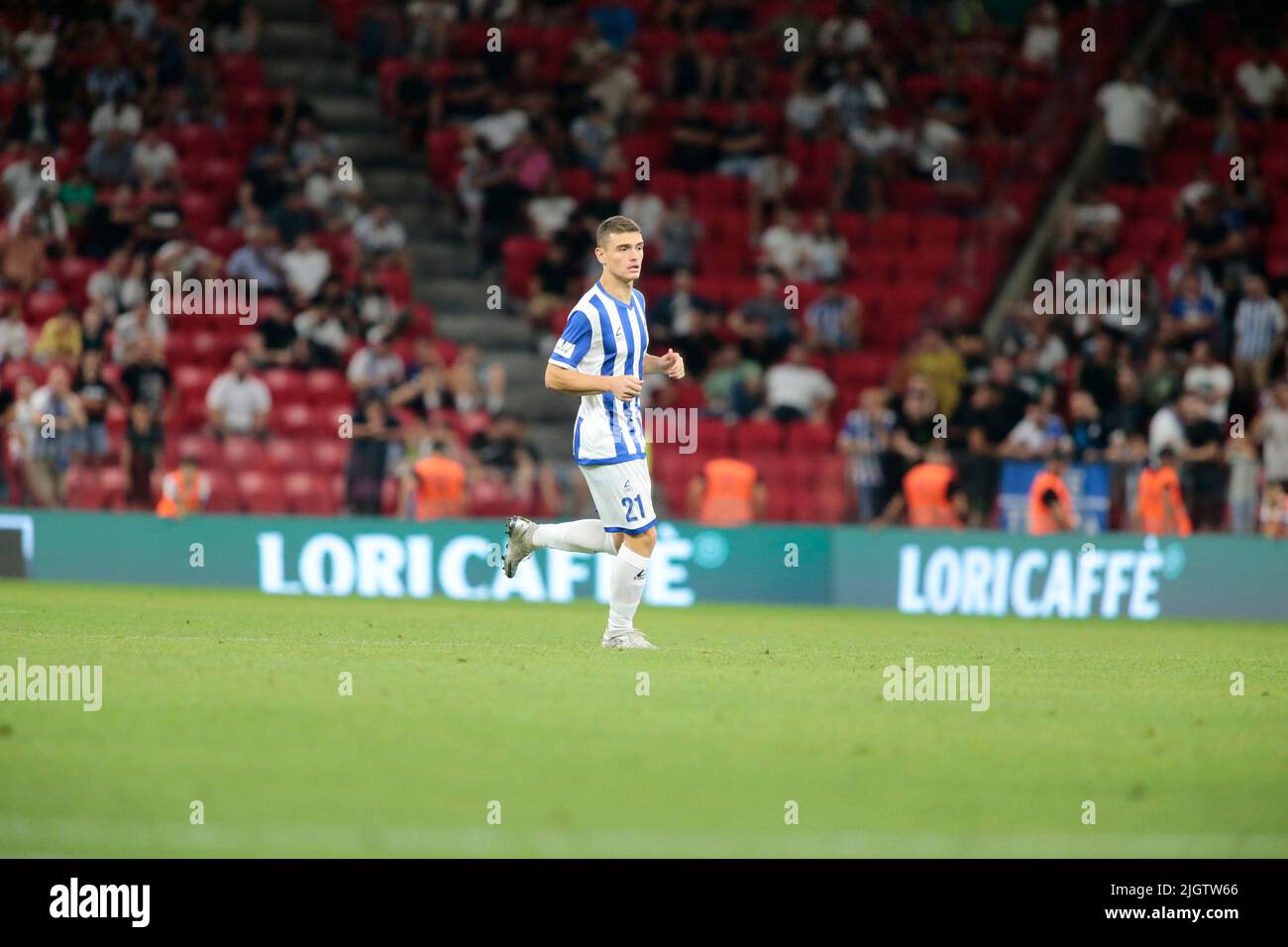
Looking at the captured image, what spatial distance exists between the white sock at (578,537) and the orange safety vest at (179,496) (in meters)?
7.92

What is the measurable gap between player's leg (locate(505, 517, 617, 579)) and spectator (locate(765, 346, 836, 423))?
927 cm

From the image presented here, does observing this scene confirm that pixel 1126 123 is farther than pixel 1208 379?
Yes

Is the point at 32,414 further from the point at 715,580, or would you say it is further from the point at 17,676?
the point at 17,676

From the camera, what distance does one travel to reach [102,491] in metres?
19.8

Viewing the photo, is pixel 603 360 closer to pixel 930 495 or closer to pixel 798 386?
pixel 930 495

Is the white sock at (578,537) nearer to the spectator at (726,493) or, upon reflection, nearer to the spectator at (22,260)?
the spectator at (726,493)

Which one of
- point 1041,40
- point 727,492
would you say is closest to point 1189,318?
point 1041,40

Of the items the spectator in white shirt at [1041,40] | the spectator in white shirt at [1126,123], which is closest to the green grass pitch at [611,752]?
the spectator in white shirt at [1126,123]

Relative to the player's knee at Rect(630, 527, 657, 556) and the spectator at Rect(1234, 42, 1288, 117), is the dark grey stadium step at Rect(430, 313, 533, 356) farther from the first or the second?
the player's knee at Rect(630, 527, 657, 556)

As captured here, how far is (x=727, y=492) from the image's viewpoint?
1959cm

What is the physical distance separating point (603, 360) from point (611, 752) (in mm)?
3950

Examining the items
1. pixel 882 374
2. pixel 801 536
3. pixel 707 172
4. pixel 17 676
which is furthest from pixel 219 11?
pixel 17 676

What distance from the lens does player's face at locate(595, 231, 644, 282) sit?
38.4 feet

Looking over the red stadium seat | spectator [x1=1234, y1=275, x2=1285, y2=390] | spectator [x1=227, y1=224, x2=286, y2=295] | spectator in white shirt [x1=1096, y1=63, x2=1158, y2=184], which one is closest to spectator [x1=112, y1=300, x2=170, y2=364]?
spectator [x1=227, y1=224, x2=286, y2=295]
